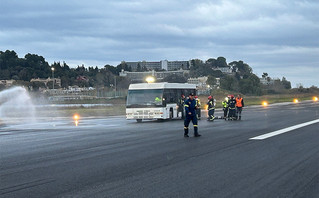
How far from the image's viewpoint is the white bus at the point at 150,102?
30.0 m

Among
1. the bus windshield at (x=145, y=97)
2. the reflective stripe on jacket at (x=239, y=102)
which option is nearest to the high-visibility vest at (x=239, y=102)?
the reflective stripe on jacket at (x=239, y=102)

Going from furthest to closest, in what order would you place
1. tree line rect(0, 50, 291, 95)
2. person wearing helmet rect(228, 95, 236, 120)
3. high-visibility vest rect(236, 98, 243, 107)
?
tree line rect(0, 50, 291, 95) → high-visibility vest rect(236, 98, 243, 107) → person wearing helmet rect(228, 95, 236, 120)

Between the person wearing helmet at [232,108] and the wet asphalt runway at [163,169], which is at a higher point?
the person wearing helmet at [232,108]

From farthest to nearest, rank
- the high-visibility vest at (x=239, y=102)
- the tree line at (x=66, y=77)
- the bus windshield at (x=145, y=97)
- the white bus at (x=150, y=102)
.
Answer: the tree line at (x=66, y=77), the high-visibility vest at (x=239, y=102), the bus windshield at (x=145, y=97), the white bus at (x=150, y=102)

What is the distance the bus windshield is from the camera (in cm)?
3017

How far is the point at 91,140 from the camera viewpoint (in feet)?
58.0

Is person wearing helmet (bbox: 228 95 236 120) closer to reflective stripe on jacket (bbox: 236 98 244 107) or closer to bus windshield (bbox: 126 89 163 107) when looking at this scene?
reflective stripe on jacket (bbox: 236 98 244 107)

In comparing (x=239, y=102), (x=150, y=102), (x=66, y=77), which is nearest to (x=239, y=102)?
(x=239, y=102)

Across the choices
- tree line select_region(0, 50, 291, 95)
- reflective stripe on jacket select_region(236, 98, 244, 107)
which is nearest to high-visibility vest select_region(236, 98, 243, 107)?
reflective stripe on jacket select_region(236, 98, 244, 107)

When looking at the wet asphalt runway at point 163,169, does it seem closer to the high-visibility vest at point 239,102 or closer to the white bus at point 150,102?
the white bus at point 150,102

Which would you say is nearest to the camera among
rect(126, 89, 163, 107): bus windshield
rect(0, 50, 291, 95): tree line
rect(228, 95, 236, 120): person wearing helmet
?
rect(126, 89, 163, 107): bus windshield

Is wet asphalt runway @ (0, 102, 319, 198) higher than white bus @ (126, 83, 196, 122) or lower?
lower

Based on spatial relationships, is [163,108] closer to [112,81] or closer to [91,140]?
[91,140]

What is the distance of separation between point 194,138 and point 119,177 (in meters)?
8.73
